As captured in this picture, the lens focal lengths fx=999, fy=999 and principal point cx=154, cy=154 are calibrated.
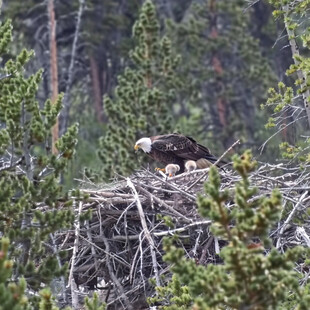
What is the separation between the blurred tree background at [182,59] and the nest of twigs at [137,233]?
39.7 feet

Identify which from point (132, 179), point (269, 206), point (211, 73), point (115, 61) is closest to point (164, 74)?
point (211, 73)

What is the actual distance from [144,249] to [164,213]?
41cm

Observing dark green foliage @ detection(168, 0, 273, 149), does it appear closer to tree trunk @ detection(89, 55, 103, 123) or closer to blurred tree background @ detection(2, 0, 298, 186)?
blurred tree background @ detection(2, 0, 298, 186)

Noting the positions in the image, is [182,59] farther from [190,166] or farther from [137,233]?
[137,233]

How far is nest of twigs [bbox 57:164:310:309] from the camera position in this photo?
383 inches

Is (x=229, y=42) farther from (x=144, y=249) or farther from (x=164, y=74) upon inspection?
(x=144, y=249)

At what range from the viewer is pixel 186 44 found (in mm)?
25531

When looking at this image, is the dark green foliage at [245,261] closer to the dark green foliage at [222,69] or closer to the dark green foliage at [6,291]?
the dark green foliage at [6,291]

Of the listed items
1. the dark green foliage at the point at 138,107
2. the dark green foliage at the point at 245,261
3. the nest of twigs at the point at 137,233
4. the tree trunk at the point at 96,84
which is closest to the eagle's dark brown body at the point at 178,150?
the nest of twigs at the point at 137,233

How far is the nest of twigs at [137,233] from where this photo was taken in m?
9.73

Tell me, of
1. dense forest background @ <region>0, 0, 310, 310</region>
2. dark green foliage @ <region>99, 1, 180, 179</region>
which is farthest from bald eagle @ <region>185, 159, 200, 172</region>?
dark green foliage @ <region>99, 1, 180, 179</region>

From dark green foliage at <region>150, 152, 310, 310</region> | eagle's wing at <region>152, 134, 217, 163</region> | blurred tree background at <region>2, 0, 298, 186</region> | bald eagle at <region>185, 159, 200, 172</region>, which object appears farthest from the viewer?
blurred tree background at <region>2, 0, 298, 186</region>

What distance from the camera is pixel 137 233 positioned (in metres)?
10.2

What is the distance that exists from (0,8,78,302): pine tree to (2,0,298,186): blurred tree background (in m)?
14.4
